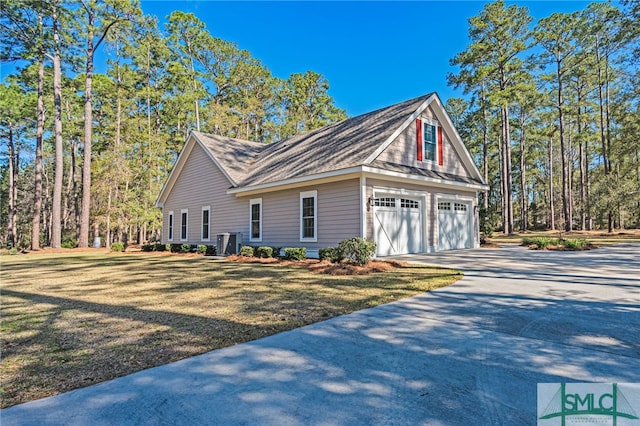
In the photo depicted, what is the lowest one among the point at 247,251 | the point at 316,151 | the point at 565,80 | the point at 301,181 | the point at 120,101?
the point at 247,251

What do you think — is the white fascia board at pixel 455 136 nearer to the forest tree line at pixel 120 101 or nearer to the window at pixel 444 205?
the window at pixel 444 205

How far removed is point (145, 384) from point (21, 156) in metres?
43.3

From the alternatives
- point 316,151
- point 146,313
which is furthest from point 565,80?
point 146,313

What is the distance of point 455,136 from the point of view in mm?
14789

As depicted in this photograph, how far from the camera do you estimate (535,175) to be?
141ft

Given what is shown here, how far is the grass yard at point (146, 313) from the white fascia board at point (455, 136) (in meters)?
7.81

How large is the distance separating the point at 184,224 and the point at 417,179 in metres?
13.1

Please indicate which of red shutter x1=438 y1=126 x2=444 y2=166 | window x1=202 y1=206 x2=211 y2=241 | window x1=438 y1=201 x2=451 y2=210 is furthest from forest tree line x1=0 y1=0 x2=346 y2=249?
window x1=438 y1=201 x2=451 y2=210

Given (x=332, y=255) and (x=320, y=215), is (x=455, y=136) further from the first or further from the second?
(x=332, y=255)

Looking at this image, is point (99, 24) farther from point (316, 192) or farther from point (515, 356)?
point (515, 356)

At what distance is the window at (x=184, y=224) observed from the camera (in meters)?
19.0

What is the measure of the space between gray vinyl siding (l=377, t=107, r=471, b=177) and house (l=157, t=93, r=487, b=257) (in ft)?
0.13

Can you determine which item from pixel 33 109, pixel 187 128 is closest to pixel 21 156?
pixel 33 109

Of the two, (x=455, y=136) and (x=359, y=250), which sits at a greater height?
(x=455, y=136)
